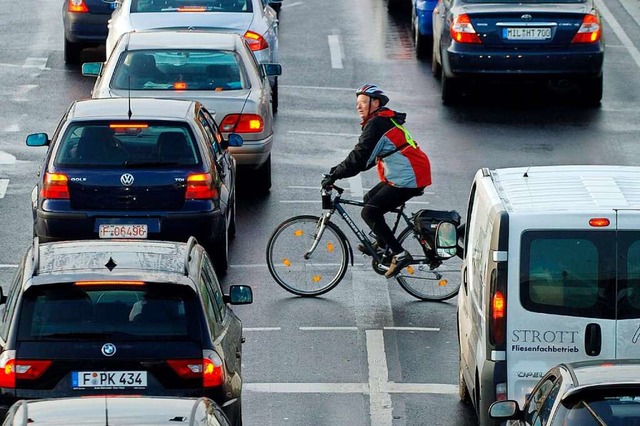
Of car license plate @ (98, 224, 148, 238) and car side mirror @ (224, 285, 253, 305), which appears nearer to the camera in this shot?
car side mirror @ (224, 285, 253, 305)

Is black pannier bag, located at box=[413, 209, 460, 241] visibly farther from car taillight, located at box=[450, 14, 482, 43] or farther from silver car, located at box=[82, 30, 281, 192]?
car taillight, located at box=[450, 14, 482, 43]

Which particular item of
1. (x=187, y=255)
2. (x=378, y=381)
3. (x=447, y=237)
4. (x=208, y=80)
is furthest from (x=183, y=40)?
(x=187, y=255)

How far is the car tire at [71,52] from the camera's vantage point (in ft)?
87.6

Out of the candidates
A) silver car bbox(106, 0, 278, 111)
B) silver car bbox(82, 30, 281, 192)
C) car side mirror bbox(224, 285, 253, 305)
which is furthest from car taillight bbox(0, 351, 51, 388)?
silver car bbox(106, 0, 278, 111)

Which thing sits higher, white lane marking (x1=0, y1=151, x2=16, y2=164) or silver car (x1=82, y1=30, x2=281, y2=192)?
silver car (x1=82, y1=30, x2=281, y2=192)

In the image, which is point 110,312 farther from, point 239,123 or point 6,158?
point 6,158

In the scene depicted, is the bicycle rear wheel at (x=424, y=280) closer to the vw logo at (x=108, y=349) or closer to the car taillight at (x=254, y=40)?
the vw logo at (x=108, y=349)

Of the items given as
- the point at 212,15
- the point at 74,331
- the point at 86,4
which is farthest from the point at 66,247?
the point at 86,4

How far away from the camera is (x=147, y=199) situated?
50.5 feet

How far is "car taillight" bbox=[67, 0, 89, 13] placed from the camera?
87.2 feet

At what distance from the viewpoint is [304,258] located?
1598 centimetres

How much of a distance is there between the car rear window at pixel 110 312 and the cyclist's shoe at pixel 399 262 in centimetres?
542

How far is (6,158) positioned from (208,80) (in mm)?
2920

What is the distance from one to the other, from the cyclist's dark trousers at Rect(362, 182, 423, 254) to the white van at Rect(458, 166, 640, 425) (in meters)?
4.63
